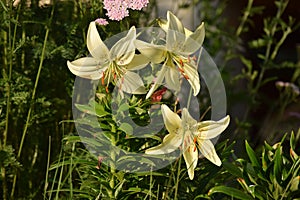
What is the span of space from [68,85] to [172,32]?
0.62 metres

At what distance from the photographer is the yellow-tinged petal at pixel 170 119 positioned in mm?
1634

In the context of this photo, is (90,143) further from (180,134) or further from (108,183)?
(180,134)

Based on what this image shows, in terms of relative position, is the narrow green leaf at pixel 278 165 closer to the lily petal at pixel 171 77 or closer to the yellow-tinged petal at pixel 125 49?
the lily petal at pixel 171 77

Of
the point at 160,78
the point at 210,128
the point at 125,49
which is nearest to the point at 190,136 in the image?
the point at 210,128

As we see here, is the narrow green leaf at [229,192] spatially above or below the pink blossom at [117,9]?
below

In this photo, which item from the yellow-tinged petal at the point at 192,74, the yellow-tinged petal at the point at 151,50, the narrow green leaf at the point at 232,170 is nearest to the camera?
the yellow-tinged petal at the point at 151,50

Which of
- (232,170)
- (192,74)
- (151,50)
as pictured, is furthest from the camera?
(232,170)

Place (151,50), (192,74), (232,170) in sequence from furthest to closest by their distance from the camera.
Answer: (232,170) → (192,74) → (151,50)

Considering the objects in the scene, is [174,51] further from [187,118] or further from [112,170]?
[112,170]

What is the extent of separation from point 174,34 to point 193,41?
6 centimetres

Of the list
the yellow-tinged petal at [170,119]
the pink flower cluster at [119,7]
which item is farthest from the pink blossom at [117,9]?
the yellow-tinged petal at [170,119]

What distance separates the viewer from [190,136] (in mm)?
1695

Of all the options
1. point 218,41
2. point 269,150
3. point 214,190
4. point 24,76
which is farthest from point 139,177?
point 218,41

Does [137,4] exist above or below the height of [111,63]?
above
